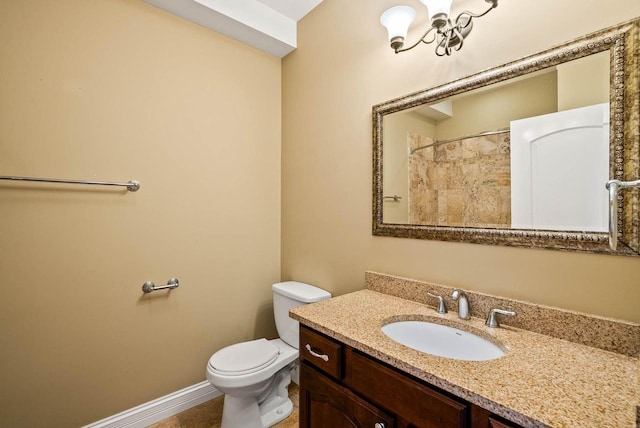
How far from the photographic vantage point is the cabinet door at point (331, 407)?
92 cm

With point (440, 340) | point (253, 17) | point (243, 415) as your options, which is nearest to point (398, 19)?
point (253, 17)

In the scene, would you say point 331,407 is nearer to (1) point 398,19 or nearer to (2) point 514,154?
(2) point 514,154

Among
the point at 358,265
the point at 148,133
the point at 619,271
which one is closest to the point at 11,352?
the point at 148,133

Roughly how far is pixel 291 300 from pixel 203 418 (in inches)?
34.0

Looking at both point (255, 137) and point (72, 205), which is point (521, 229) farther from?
point (72, 205)

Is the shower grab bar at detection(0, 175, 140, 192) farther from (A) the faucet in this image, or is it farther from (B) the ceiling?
(A) the faucet

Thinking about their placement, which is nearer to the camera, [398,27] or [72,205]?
[398,27]

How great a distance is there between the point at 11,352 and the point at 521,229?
2277 mm

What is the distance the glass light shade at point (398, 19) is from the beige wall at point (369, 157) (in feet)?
0.39

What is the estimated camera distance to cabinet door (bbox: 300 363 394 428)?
924 mm

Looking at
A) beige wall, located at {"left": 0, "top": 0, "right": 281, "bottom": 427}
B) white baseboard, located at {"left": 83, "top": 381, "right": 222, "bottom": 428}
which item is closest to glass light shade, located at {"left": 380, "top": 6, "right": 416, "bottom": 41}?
beige wall, located at {"left": 0, "top": 0, "right": 281, "bottom": 427}

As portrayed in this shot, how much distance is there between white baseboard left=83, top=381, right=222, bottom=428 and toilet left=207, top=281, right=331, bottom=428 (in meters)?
0.40

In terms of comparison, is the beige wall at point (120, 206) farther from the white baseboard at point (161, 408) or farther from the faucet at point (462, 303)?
the faucet at point (462, 303)

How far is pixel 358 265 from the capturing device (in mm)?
1680
